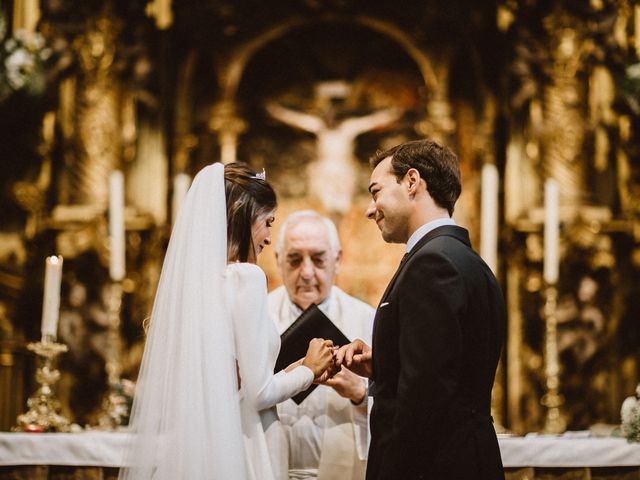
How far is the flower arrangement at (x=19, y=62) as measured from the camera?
20.9ft

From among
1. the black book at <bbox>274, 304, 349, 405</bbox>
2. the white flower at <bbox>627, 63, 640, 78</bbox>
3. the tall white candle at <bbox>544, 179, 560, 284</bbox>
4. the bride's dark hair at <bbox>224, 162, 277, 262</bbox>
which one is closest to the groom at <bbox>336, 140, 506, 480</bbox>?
the bride's dark hair at <bbox>224, 162, 277, 262</bbox>

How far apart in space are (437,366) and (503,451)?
1.21 meters

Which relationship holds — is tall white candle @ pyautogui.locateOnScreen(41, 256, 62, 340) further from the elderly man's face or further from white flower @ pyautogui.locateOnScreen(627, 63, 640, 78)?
white flower @ pyautogui.locateOnScreen(627, 63, 640, 78)

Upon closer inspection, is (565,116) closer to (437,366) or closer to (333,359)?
(333,359)

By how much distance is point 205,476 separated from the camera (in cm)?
300

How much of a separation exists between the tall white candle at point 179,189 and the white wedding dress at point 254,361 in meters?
3.18

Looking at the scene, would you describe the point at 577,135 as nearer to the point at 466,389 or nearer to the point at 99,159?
the point at 99,159

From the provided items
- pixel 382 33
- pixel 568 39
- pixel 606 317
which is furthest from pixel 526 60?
pixel 606 317

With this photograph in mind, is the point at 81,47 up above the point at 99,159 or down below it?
above

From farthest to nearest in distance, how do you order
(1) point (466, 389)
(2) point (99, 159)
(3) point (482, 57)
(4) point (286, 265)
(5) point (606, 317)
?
(3) point (482, 57), (2) point (99, 159), (5) point (606, 317), (4) point (286, 265), (1) point (466, 389)

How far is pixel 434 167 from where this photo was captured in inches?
121

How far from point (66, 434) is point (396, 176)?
1.83 m

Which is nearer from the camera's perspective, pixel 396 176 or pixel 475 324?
pixel 475 324

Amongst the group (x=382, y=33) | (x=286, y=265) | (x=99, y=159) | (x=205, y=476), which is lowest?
(x=205, y=476)
